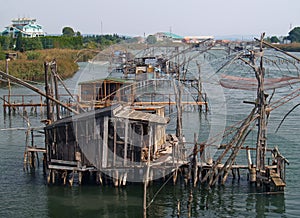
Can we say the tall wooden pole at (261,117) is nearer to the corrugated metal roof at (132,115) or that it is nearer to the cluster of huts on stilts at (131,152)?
the cluster of huts on stilts at (131,152)

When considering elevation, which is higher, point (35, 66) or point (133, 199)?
point (35, 66)

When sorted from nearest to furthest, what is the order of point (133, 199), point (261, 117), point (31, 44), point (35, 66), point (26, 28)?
point (133, 199), point (261, 117), point (35, 66), point (31, 44), point (26, 28)

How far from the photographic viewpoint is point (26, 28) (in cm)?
13212

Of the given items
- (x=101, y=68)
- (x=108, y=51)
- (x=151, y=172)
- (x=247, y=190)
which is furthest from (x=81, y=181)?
(x=108, y=51)

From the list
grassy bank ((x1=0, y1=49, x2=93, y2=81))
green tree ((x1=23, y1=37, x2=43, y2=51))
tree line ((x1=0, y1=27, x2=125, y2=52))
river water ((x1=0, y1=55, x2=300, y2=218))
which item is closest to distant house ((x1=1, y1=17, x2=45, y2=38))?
tree line ((x1=0, y1=27, x2=125, y2=52))

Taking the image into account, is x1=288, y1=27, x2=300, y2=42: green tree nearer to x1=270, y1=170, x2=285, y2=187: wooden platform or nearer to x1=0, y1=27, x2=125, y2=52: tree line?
x1=0, y1=27, x2=125, y2=52: tree line

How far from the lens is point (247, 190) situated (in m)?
17.6

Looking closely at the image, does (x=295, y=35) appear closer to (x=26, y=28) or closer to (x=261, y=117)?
(x=26, y=28)

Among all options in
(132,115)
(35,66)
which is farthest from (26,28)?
(132,115)

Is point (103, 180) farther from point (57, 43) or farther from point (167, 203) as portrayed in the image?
point (57, 43)

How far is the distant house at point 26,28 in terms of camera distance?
414 feet

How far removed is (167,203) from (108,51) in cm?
4422

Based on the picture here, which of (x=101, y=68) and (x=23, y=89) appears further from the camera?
(x=101, y=68)

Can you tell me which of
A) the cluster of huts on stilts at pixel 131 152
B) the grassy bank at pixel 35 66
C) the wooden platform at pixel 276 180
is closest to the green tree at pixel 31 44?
the grassy bank at pixel 35 66
